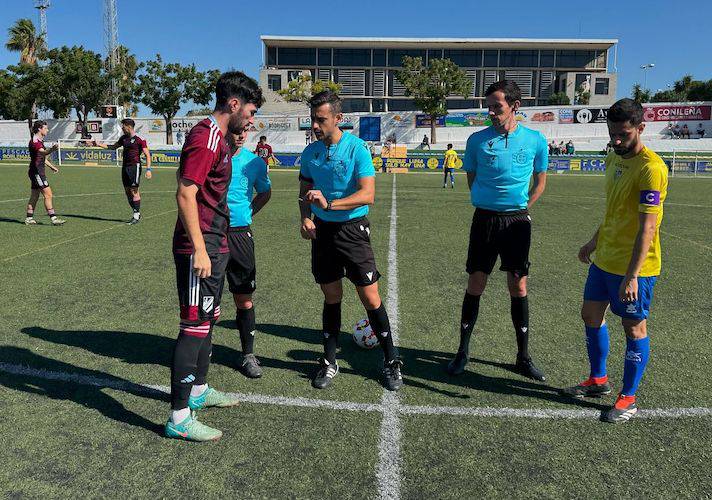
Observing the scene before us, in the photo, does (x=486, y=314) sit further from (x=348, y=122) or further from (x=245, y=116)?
(x=348, y=122)

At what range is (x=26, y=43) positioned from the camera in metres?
65.9

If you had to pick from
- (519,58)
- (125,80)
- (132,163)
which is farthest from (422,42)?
(132,163)

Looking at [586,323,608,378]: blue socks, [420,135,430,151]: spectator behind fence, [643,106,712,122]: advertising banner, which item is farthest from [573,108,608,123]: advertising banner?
[586,323,608,378]: blue socks

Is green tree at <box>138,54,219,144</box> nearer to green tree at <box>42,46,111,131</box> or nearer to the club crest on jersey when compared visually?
green tree at <box>42,46,111,131</box>

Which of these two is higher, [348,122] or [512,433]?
[348,122]

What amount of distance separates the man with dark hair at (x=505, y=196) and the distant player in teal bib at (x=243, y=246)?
1.78 metres

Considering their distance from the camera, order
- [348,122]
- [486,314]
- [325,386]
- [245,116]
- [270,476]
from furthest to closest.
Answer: [348,122] < [486,314] < [325,386] < [245,116] < [270,476]

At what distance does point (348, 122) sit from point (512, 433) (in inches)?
2418

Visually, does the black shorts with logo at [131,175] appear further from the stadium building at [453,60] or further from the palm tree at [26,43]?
the stadium building at [453,60]

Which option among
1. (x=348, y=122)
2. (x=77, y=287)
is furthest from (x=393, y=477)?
(x=348, y=122)

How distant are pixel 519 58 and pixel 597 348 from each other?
101 metres

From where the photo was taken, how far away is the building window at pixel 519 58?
307ft

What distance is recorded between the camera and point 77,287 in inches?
267

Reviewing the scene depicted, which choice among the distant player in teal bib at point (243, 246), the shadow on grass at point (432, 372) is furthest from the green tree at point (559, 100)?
the distant player in teal bib at point (243, 246)
